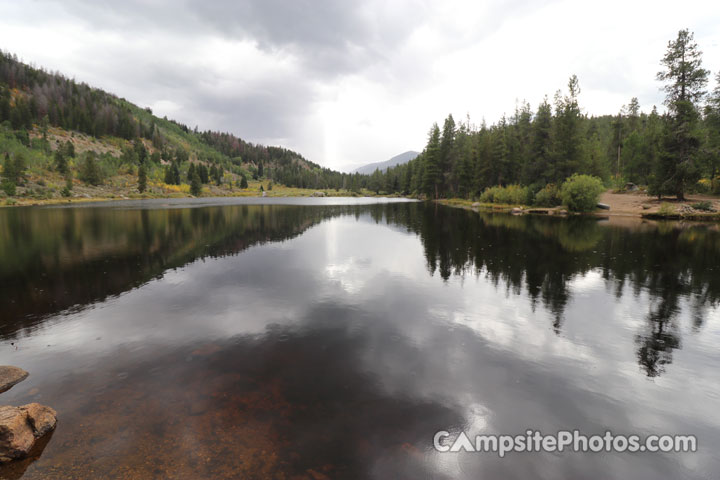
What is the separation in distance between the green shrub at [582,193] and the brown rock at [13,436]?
65.3 meters

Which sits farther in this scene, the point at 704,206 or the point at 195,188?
the point at 195,188

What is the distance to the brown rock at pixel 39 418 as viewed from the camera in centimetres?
627

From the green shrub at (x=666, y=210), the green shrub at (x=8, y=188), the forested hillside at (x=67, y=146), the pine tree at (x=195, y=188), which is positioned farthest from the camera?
the pine tree at (x=195, y=188)

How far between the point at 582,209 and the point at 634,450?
60.3 metres

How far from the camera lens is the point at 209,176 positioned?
181 meters

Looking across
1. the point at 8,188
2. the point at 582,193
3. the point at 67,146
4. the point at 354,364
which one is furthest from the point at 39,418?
the point at 67,146

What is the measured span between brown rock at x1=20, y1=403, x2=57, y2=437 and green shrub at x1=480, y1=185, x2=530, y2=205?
73099 millimetres

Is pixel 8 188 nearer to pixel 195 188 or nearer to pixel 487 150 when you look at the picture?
pixel 195 188

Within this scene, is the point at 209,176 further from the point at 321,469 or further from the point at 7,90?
the point at 321,469

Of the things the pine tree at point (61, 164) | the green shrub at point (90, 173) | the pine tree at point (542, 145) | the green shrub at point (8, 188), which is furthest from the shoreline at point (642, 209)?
the pine tree at point (61, 164)

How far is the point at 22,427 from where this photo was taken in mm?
6059

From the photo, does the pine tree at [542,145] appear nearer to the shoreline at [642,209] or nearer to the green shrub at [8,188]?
the shoreline at [642,209]

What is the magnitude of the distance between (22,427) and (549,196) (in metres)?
70.3

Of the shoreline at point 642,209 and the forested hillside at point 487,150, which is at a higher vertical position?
the forested hillside at point 487,150
